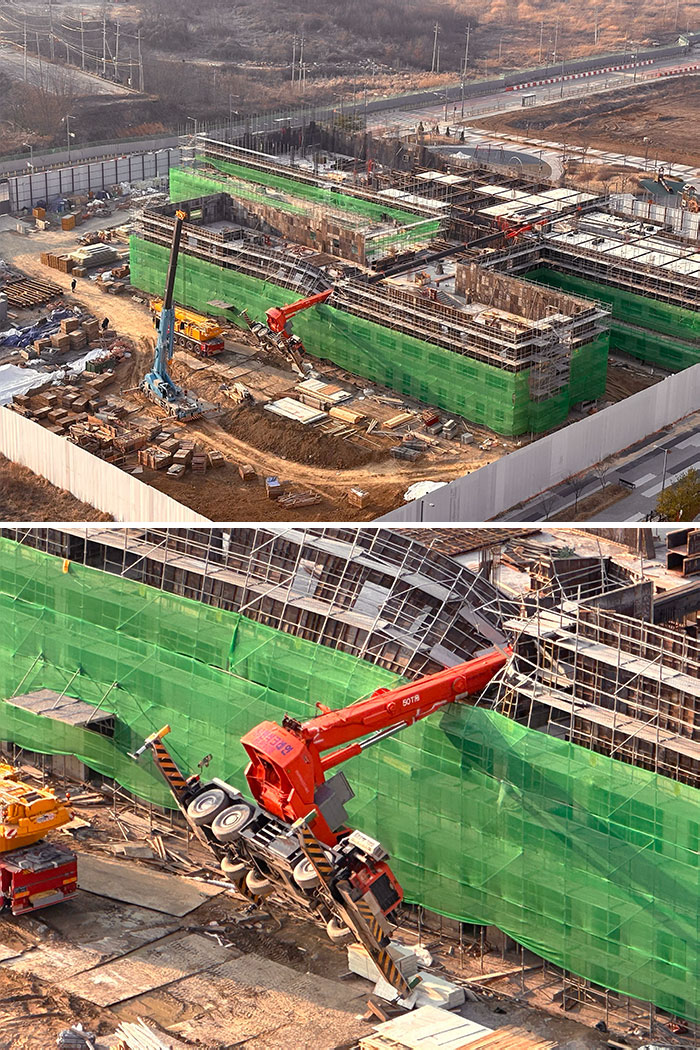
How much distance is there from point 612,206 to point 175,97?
149 feet

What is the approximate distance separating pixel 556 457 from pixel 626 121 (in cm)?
6776

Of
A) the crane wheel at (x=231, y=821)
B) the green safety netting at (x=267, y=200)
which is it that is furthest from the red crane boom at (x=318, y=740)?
the green safety netting at (x=267, y=200)

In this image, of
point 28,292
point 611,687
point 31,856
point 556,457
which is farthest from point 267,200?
point 611,687

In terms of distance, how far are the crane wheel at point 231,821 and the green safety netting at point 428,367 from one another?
2707 cm

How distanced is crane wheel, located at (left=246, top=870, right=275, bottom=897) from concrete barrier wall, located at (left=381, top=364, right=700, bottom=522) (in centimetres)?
1848

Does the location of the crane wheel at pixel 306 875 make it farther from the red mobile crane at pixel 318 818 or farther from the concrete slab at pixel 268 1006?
the concrete slab at pixel 268 1006

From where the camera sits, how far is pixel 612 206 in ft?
256

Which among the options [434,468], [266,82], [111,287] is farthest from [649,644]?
[266,82]

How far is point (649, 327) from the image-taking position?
62562 millimetres

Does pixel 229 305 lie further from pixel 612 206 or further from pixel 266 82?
pixel 266 82

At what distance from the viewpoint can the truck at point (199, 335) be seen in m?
61.4

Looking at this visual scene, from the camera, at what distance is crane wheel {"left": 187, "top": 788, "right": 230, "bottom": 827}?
1203 inches

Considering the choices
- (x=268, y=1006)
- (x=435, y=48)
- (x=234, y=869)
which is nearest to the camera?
(x=268, y=1006)

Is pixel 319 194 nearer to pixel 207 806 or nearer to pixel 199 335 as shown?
pixel 199 335
